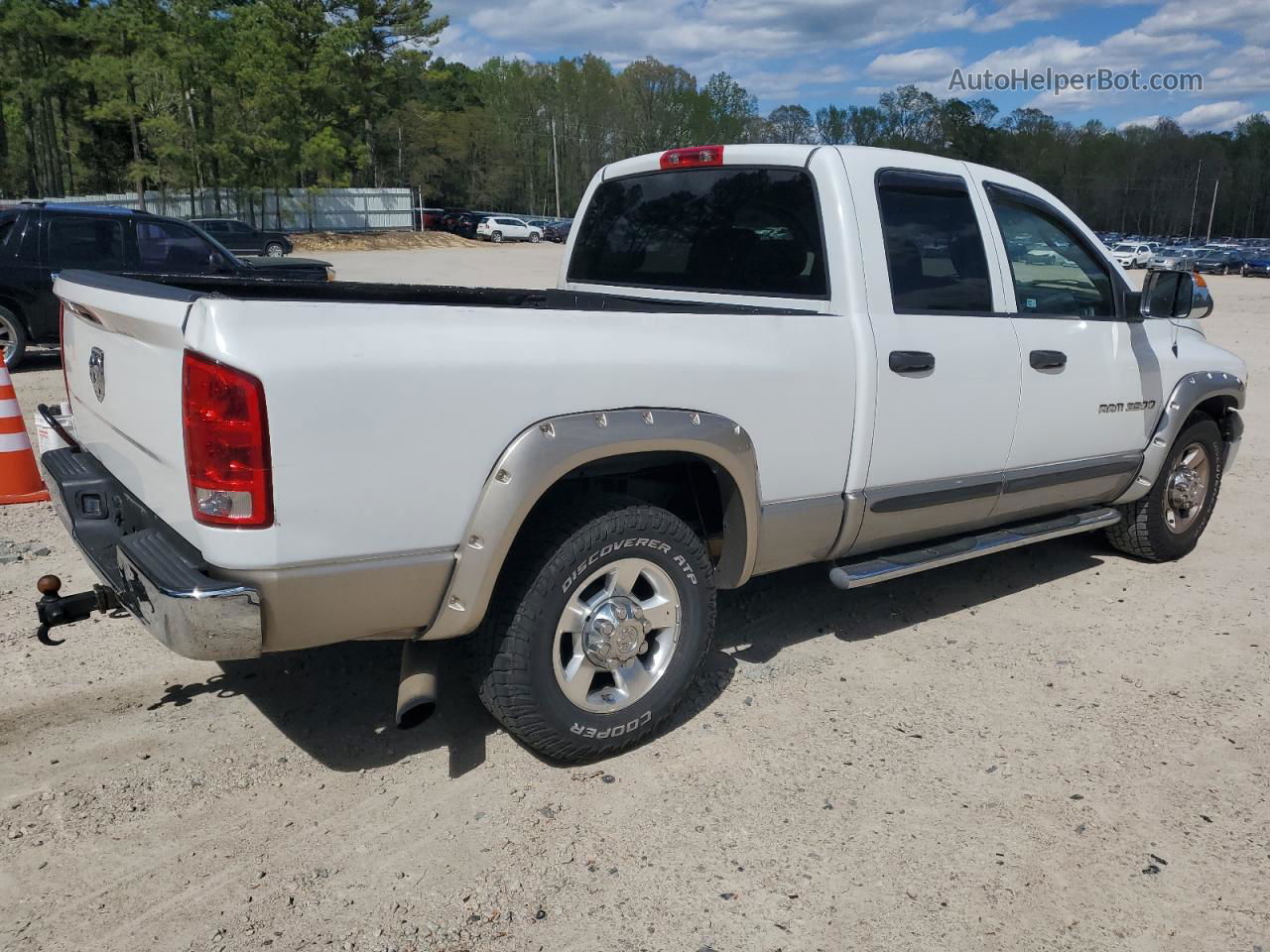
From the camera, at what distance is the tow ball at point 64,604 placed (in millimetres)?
3148

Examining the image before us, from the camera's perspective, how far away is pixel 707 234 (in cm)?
436

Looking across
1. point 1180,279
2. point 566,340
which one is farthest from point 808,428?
point 1180,279

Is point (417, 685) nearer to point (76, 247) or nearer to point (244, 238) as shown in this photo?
point (76, 247)

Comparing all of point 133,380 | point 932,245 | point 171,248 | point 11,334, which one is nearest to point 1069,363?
point 932,245

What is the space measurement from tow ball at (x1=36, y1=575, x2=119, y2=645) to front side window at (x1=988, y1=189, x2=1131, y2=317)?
3.71 metres

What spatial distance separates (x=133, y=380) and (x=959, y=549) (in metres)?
3.19

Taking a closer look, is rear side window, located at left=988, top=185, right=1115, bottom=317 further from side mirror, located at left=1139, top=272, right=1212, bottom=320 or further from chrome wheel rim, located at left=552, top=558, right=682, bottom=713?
chrome wheel rim, located at left=552, top=558, right=682, bottom=713

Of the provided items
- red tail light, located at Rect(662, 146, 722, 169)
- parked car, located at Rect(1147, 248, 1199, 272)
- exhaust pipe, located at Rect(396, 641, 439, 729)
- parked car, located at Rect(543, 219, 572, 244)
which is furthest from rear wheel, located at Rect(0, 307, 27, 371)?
parked car, located at Rect(1147, 248, 1199, 272)

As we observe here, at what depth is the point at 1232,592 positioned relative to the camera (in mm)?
5195

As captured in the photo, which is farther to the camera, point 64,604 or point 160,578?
point 64,604

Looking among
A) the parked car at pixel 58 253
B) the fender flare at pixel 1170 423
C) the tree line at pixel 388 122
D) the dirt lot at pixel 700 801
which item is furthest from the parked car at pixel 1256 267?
the dirt lot at pixel 700 801

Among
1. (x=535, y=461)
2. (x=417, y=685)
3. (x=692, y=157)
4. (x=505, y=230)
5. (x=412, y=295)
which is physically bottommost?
(x=417, y=685)

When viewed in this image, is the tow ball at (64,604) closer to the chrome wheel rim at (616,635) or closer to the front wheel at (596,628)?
the front wheel at (596,628)

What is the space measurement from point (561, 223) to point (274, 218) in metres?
15.4
